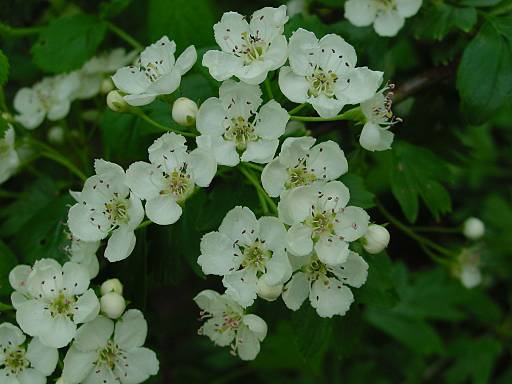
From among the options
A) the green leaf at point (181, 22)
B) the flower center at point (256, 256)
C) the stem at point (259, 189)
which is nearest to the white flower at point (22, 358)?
the flower center at point (256, 256)

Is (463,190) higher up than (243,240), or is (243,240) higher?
(243,240)

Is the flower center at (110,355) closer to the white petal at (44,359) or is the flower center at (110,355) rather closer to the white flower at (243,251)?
the white petal at (44,359)

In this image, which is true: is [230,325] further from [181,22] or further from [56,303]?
[181,22]

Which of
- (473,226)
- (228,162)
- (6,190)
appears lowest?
(473,226)

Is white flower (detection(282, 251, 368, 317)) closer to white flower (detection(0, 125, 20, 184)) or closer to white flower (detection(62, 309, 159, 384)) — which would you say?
white flower (detection(62, 309, 159, 384))

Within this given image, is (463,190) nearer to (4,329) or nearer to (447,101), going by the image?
(447,101)

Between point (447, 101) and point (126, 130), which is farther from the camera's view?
point (447, 101)

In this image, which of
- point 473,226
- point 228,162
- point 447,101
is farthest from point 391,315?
point 228,162
